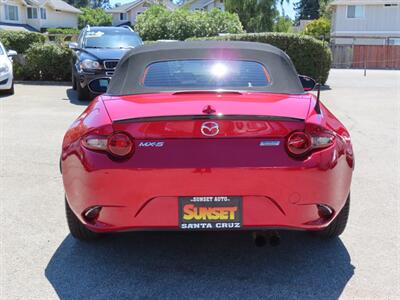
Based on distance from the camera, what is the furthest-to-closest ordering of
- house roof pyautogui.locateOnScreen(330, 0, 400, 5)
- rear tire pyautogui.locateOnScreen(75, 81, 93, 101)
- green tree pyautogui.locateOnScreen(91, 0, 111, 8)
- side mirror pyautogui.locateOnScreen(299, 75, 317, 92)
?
1. green tree pyautogui.locateOnScreen(91, 0, 111, 8)
2. house roof pyautogui.locateOnScreen(330, 0, 400, 5)
3. rear tire pyautogui.locateOnScreen(75, 81, 93, 101)
4. side mirror pyautogui.locateOnScreen(299, 75, 317, 92)

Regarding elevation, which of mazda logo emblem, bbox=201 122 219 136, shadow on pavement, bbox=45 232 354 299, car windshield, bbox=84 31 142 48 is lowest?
shadow on pavement, bbox=45 232 354 299

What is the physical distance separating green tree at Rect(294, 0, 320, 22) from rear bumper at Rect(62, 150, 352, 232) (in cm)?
Result: 9456

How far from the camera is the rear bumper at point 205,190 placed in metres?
3.21

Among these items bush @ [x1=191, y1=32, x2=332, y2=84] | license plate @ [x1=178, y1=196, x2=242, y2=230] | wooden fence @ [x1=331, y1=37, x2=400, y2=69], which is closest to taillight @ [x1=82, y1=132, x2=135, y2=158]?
license plate @ [x1=178, y1=196, x2=242, y2=230]

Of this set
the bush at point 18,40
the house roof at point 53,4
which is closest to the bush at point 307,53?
the bush at point 18,40

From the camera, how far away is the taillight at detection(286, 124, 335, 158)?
3262 mm

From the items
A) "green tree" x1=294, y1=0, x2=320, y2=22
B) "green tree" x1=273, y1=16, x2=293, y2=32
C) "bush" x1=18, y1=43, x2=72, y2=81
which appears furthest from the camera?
"green tree" x1=294, y1=0, x2=320, y2=22

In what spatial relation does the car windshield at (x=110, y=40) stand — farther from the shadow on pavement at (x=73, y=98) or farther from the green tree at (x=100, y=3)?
the green tree at (x=100, y=3)

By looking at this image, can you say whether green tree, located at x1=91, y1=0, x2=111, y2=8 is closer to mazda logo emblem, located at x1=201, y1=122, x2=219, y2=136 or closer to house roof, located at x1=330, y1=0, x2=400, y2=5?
house roof, located at x1=330, y1=0, x2=400, y2=5

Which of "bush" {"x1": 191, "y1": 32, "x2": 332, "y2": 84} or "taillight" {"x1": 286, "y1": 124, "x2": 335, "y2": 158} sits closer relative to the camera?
"taillight" {"x1": 286, "y1": 124, "x2": 335, "y2": 158}

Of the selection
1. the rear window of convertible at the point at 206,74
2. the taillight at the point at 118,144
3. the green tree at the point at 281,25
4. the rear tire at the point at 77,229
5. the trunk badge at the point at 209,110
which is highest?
the green tree at the point at 281,25

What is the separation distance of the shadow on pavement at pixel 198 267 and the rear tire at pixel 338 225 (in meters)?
0.09

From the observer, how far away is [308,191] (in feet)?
10.8

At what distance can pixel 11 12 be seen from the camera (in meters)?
53.8
